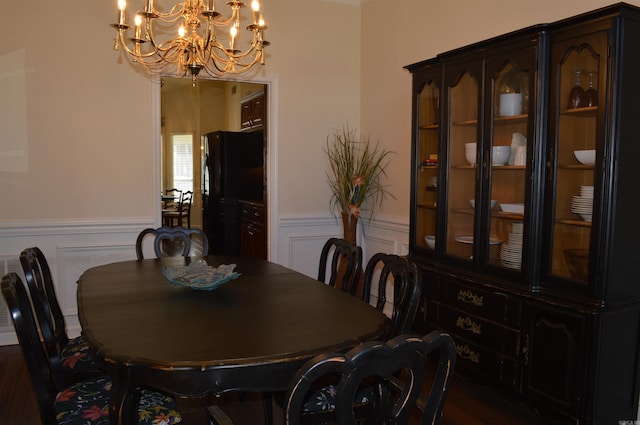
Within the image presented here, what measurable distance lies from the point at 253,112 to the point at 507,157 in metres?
4.52

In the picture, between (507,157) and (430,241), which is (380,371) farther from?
(430,241)

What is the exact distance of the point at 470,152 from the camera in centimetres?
321

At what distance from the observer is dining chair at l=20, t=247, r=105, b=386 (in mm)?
2225

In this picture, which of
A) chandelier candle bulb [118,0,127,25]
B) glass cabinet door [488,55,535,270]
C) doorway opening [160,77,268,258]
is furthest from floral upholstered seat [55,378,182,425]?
doorway opening [160,77,268,258]

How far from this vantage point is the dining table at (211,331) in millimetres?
1615

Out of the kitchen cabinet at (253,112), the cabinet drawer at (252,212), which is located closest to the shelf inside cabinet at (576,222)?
the cabinet drawer at (252,212)

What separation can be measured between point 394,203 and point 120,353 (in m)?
3.30

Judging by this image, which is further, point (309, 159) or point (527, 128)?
point (309, 159)

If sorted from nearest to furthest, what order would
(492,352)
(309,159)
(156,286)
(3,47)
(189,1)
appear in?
(156,286) < (189,1) < (492,352) < (3,47) < (309,159)

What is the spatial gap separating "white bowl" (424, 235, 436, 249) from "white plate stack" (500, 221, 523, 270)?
0.63 metres

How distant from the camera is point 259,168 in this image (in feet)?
23.7

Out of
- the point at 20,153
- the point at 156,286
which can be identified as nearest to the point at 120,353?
the point at 156,286

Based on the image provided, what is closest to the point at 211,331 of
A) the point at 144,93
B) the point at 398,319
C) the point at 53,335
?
the point at 398,319

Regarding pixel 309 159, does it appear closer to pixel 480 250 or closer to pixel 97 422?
pixel 480 250
